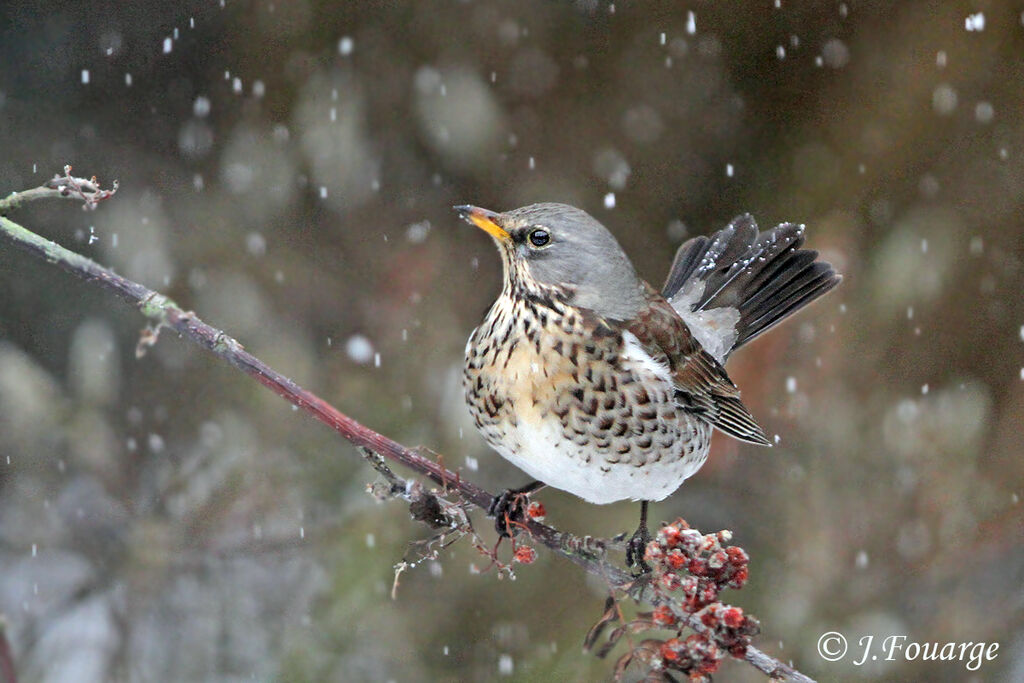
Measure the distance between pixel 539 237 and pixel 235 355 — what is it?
87 centimetres

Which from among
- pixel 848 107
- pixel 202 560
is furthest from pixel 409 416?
pixel 848 107

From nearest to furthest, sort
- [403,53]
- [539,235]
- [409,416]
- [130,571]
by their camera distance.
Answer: [539,235] < [130,571] < [409,416] < [403,53]

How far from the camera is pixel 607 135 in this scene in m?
4.62

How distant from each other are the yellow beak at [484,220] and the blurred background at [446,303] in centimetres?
194

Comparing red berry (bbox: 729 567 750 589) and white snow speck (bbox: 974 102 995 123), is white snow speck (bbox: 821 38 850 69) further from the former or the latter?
red berry (bbox: 729 567 750 589)

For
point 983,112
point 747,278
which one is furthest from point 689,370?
point 983,112

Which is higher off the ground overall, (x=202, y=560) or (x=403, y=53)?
(x=403, y=53)

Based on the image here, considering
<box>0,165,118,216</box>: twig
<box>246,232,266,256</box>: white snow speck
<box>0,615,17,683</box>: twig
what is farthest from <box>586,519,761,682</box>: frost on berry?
<box>246,232,266,256</box>: white snow speck

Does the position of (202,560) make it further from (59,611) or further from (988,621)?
(988,621)

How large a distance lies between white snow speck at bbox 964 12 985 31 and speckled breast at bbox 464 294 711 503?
9.73 feet

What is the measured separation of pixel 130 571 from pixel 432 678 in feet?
3.84

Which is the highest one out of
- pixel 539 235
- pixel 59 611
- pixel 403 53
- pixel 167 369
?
pixel 403 53

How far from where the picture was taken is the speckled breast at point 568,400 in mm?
2270

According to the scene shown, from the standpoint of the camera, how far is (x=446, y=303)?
445cm
